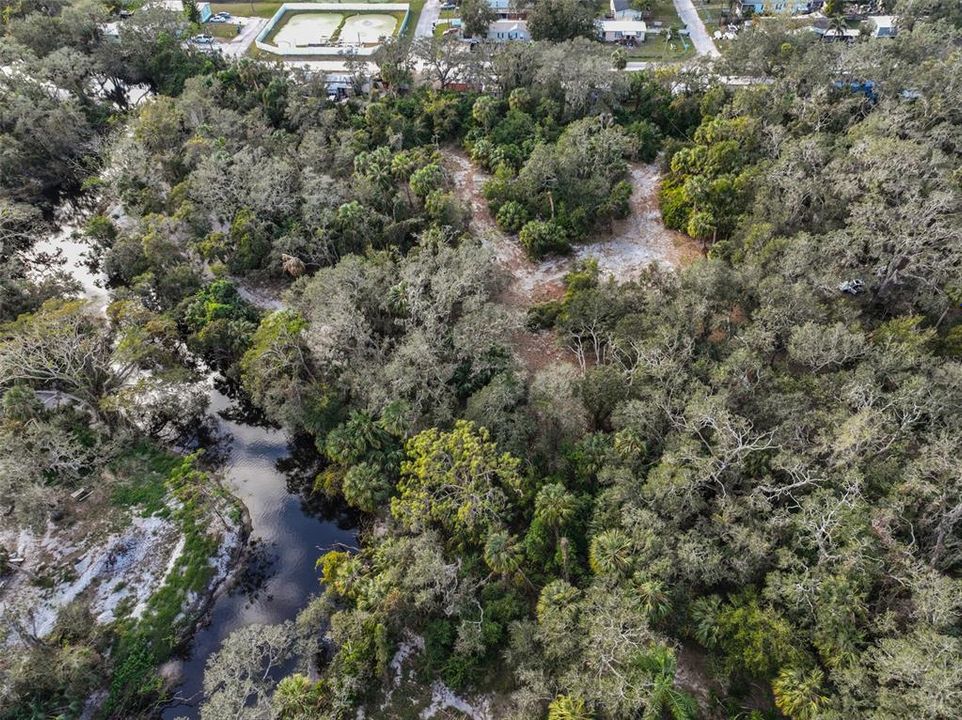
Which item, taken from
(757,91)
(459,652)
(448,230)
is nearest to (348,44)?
(448,230)

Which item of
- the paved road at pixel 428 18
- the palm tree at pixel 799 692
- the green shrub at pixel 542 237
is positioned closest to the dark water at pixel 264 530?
the palm tree at pixel 799 692

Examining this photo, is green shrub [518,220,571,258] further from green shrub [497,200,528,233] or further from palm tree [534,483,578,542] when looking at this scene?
palm tree [534,483,578,542]

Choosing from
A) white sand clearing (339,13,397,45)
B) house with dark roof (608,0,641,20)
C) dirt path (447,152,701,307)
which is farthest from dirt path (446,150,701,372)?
white sand clearing (339,13,397,45)

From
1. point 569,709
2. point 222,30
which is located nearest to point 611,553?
point 569,709

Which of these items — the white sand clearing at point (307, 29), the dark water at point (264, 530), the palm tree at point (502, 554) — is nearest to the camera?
the palm tree at point (502, 554)

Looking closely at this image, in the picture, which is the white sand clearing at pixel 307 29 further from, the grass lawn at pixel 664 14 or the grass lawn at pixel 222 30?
the grass lawn at pixel 664 14

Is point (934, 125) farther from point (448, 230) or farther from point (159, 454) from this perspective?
point (159, 454)
